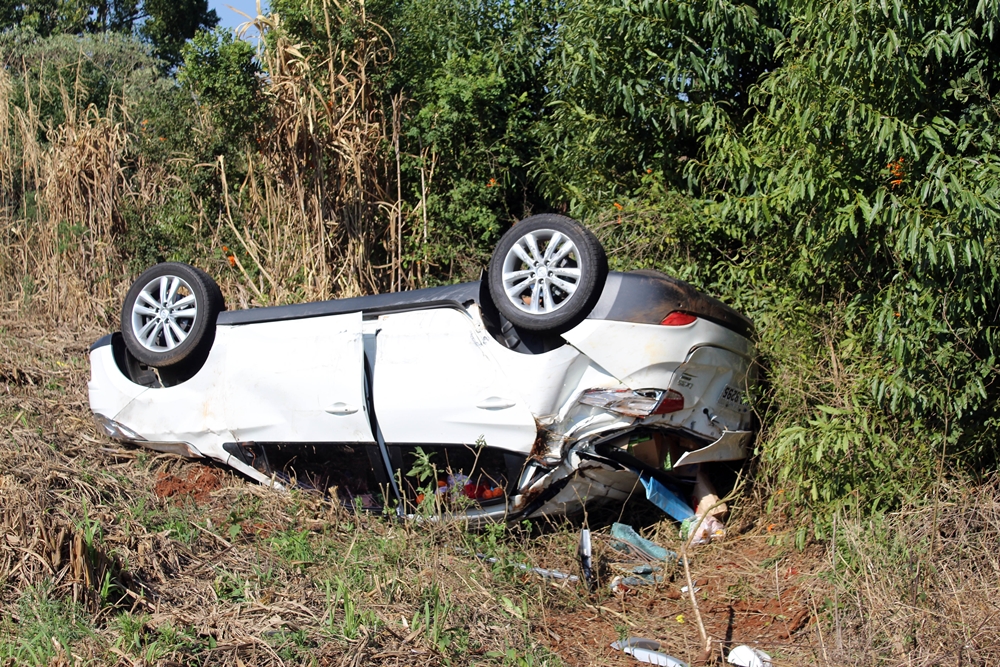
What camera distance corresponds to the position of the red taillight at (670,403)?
193 inches

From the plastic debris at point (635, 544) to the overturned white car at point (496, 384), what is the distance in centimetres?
21

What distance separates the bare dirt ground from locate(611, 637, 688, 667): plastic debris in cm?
7

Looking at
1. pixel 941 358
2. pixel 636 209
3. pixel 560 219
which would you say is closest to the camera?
pixel 941 358

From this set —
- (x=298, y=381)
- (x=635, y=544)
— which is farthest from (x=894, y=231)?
(x=298, y=381)

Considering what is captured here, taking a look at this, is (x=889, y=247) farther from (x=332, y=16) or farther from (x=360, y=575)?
(x=332, y=16)

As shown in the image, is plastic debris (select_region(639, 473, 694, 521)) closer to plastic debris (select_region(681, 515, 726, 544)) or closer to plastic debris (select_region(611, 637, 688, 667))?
plastic debris (select_region(681, 515, 726, 544))

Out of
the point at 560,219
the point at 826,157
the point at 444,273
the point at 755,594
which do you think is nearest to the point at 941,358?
the point at 826,157

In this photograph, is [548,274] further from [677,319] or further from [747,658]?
[747,658]

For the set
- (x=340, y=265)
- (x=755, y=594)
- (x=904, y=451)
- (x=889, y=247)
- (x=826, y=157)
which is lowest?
(x=755, y=594)

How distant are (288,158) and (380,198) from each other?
894 mm

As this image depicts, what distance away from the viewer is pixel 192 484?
19.8 feet

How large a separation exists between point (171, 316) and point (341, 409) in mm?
1514

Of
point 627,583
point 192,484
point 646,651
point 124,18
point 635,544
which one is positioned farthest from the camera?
point 124,18

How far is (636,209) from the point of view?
22.1 ft
